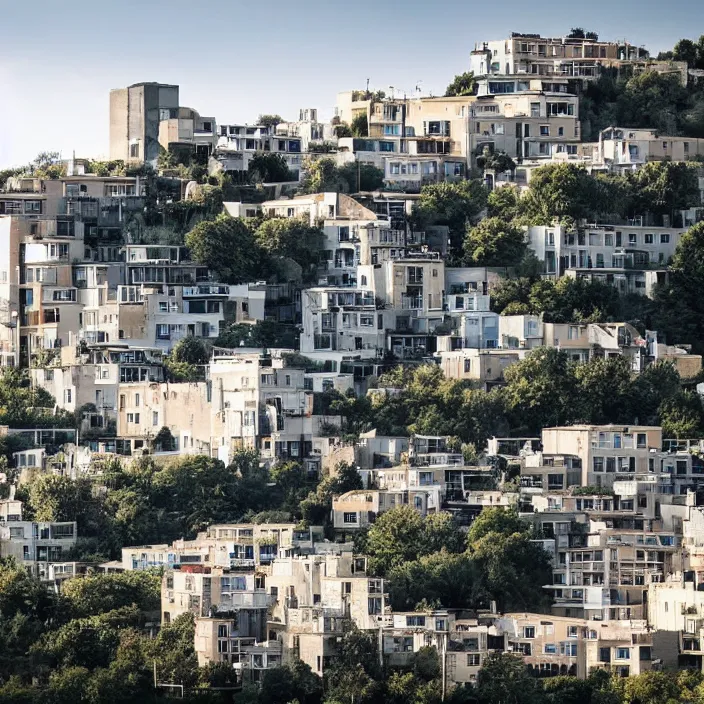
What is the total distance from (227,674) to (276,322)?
14.6 metres

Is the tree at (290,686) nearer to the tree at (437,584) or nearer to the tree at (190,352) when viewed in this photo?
the tree at (437,584)

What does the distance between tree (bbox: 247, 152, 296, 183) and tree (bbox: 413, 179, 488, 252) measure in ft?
12.2

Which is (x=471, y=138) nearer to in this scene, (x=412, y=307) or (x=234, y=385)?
(x=412, y=307)

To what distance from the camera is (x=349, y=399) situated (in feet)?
226

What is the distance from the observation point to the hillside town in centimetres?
6038

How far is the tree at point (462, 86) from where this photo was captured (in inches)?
3236

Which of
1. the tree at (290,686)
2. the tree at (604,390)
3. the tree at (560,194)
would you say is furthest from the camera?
the tree at (560,194)

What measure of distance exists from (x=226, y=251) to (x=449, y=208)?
5.16 m

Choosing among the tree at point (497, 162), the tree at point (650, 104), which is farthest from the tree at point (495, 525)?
the tree at point (650, 104)

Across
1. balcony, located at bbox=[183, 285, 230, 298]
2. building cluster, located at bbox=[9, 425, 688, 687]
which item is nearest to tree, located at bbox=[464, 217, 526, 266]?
balcony, located at bbox=[183, 285, 230, 298]

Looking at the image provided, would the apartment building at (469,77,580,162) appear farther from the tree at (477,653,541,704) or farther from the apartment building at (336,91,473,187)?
the tree at (477,653,541,704)

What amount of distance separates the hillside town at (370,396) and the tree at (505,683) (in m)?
0.06

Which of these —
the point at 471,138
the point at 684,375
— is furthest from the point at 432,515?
the point at 471,138

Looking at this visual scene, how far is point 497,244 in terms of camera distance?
73438 millimetres
